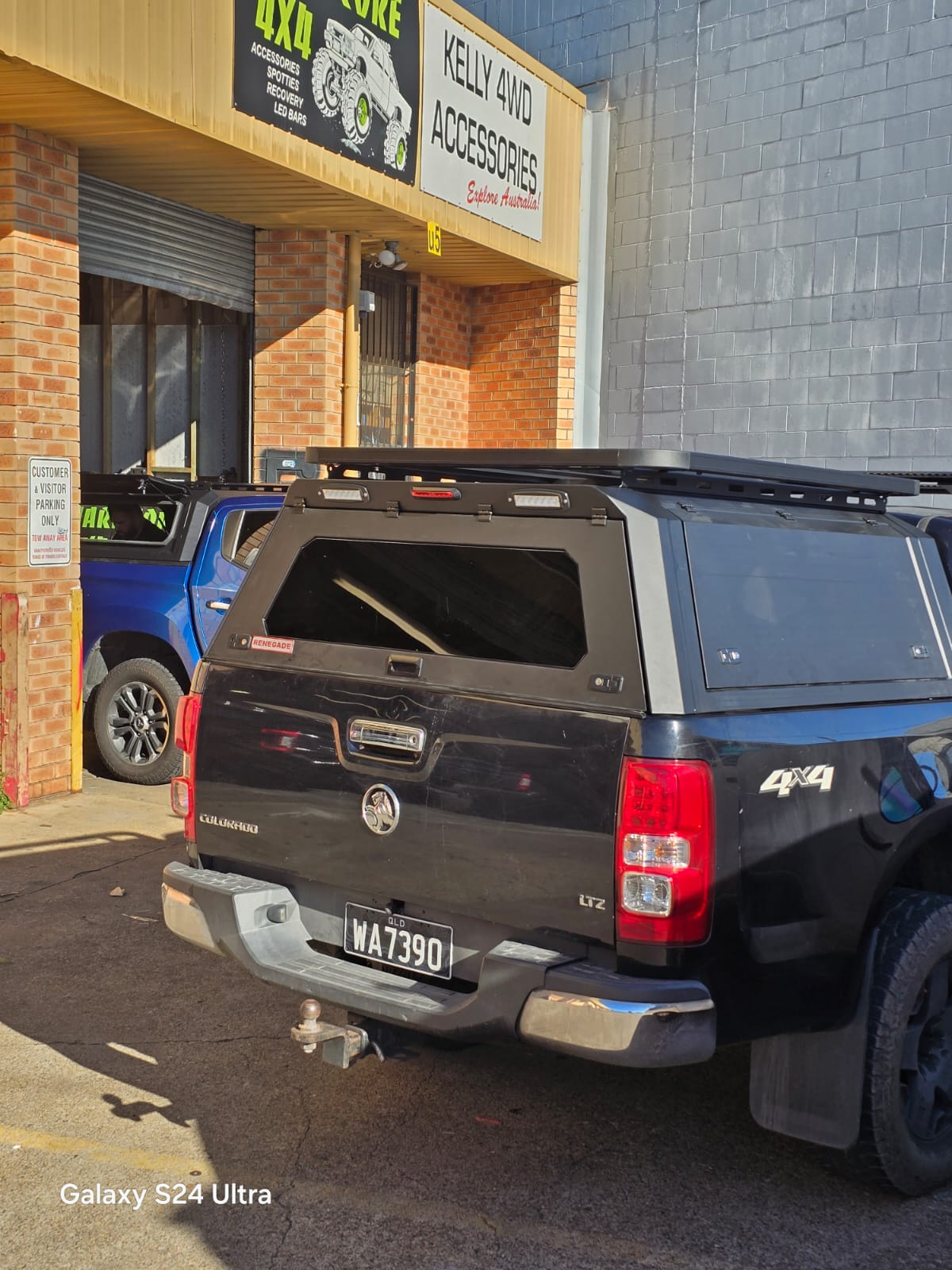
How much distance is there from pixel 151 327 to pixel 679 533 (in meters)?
10.1

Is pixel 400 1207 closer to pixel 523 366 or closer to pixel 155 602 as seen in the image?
pixel 155 602

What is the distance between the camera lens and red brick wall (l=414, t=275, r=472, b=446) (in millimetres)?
13734

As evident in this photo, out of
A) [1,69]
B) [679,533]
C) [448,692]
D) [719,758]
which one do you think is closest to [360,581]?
[448,692]

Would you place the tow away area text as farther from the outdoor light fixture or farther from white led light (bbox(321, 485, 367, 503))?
the outdoor light fixture

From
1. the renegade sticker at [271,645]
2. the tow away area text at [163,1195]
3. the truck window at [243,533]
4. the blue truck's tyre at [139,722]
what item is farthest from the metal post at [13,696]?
the tow away area text at [163,1195]

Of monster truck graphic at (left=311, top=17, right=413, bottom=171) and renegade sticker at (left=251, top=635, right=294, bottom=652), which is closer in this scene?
renegade sticker at (left=251, top=635, right=294, bottom=652)

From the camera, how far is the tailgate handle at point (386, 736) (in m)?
3.87

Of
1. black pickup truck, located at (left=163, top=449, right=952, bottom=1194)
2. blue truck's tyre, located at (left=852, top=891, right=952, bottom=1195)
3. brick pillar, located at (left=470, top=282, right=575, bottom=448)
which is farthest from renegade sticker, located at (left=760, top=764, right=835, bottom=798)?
brick pillar, located at (left=470, top=282, right=575, bottom=448)

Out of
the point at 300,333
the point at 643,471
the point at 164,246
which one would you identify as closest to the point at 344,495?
the point at 643,471

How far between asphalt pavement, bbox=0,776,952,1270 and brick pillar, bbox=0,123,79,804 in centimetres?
308

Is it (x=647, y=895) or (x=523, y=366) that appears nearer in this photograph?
(x=647, y=895)

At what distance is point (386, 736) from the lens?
3.94 meters

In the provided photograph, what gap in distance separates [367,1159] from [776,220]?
10024 millimetres

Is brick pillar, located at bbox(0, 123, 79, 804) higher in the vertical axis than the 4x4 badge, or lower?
higher
